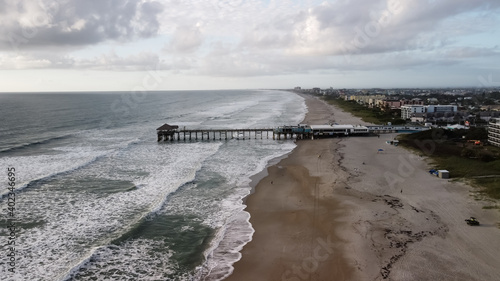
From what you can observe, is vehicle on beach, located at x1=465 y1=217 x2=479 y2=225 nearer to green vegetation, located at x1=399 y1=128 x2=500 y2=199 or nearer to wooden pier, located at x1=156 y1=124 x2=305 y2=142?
green vegetation, located at x1=399 y1=128 x2=500 y2=199

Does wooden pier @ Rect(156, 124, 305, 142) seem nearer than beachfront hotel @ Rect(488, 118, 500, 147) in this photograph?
No

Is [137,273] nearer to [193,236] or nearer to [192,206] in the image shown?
[193,236]

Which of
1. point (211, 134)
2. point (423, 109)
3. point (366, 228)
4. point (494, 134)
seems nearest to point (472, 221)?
point (366, 228)

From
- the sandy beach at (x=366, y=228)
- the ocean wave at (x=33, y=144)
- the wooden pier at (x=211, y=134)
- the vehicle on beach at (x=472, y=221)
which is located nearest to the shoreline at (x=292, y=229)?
the sandy beach at (x=366, y=228)

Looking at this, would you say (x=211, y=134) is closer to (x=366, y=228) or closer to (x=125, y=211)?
(x=125, y=211)

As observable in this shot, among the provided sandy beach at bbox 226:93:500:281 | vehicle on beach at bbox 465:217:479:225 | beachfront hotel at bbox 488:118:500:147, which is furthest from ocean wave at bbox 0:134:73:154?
beachfront hotel at bbox 488:118:500:147

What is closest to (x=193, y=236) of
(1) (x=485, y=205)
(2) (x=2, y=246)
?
A: (2) (x=2, y=246)

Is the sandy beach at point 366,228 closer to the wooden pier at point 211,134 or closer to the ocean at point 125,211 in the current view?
the ocean at point 125,211
